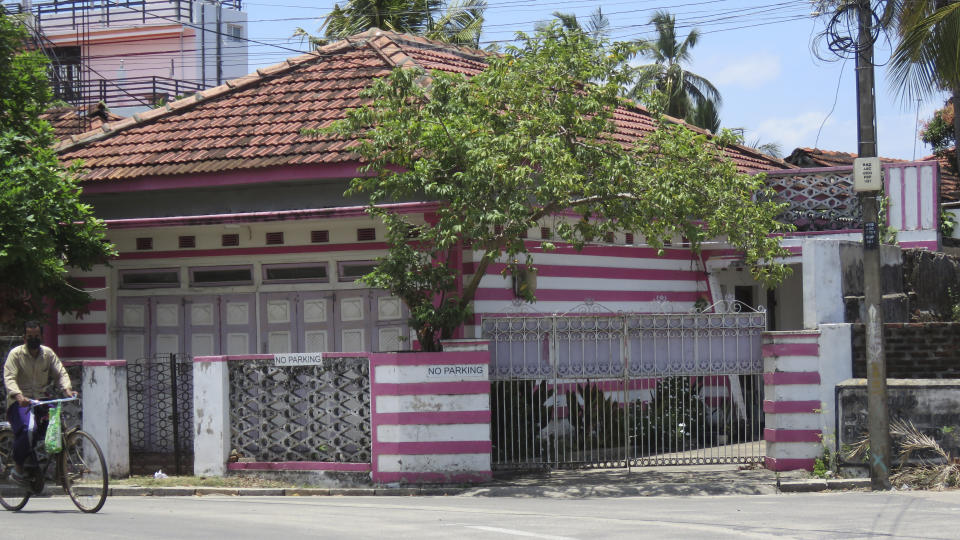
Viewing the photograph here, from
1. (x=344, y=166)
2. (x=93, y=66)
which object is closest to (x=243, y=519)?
(x=344, y=166)

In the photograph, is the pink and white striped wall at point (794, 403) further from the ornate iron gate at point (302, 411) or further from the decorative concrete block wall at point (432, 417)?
the ornate iron gate at point (302, 411)

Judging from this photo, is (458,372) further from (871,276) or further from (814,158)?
(814,158)

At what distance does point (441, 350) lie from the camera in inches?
547

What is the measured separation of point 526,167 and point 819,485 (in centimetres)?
471

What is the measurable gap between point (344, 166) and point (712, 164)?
510 cm

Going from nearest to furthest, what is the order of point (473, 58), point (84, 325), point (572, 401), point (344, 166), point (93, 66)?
point (572, 401), point (344, 166), point (84, 325), point (473, 58), point (93, 66)

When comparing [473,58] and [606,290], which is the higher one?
[473,58]

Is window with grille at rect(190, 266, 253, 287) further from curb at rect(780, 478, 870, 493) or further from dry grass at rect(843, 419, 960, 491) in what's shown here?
dry grass at rect(843, 419, 960, 491)

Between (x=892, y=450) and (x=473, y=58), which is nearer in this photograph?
(x=892, y=450)

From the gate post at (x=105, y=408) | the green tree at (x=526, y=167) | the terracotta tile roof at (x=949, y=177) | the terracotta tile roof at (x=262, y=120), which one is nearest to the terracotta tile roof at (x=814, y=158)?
the terracotta tile roof at (x=949, y=177)

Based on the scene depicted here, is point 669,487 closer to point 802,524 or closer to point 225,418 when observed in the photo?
point 802,524

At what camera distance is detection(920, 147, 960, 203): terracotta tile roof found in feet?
97.6

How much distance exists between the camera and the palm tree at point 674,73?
1577 inches

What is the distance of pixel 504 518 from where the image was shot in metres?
10.6
